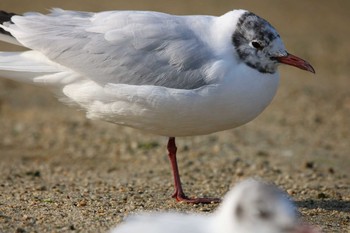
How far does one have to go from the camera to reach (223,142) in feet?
31.1

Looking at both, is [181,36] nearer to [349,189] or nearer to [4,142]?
[349,189]

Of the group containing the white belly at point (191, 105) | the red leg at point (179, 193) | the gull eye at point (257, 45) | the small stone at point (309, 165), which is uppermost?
the gull eye at point (257, 45)

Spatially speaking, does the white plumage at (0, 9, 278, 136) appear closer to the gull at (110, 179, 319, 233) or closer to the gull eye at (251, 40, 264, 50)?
the gull eye at (251, 40, 264, 50)

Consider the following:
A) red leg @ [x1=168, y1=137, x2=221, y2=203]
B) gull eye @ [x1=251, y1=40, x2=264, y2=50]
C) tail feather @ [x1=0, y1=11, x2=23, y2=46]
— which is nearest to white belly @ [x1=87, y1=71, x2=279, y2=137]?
gull eye @ [x1=251, y1=40, x2=264, y2=50]

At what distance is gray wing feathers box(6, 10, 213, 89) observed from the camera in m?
6.03

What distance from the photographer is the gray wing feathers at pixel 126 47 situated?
19.8ft

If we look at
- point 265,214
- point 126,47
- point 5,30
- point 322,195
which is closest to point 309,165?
point 322,195

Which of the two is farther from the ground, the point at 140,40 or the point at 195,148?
the point at 140,40

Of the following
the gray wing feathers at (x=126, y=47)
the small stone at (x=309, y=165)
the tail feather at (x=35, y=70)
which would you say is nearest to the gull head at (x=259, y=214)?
the gray wing feathers at (x=126, y=47)

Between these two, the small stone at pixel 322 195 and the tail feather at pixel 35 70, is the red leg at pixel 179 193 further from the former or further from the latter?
the tail feather at pixel 35 70

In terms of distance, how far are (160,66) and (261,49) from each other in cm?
86

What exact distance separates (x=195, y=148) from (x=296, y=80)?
4.52m

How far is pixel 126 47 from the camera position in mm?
6188

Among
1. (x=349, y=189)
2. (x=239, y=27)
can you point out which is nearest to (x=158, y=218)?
(x=239, y=27)
